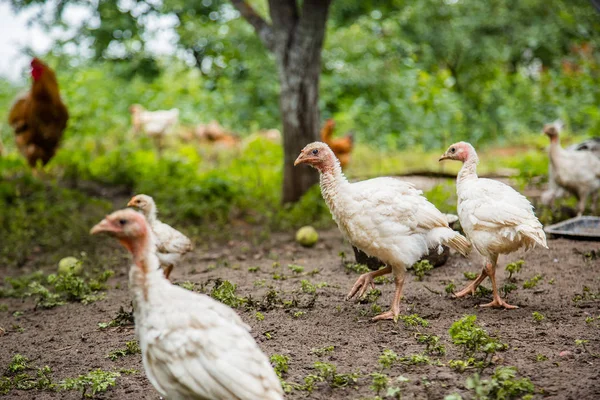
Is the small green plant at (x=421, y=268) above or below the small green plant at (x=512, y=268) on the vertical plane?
below

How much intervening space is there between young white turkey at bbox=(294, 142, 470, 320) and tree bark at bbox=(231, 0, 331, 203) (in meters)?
3.48

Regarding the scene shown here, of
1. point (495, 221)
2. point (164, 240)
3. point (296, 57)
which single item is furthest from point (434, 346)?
point (296, 57)

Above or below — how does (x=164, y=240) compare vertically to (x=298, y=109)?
below

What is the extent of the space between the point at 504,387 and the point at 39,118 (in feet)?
27.3

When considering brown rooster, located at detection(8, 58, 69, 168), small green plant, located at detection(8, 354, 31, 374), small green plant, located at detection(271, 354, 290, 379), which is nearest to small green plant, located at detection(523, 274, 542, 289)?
small green plant, located at detection(271, 354, 290, 379)

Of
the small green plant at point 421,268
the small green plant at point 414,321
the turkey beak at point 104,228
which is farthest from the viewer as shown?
the small green plant at point 421,268

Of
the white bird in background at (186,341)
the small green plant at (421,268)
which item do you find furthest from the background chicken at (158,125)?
the white bird in background at (186,341)

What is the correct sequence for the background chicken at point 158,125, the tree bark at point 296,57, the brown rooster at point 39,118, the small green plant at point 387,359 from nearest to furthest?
the small green plant at point 387,359 < the tree bark at point 296,57 < the brown rooster at point 39,118 < the background chicken at point 158,125

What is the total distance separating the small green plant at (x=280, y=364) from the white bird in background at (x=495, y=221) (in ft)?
6.59

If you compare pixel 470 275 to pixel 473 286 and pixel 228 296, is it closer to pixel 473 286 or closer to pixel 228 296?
pixel 473 286

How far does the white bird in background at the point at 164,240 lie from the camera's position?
5.83m

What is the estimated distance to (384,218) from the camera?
16.4 feet

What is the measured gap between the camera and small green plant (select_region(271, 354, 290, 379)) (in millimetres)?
4025

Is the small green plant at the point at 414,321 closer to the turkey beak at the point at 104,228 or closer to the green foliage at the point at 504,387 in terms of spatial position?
the green foliage at the point at 504,387
